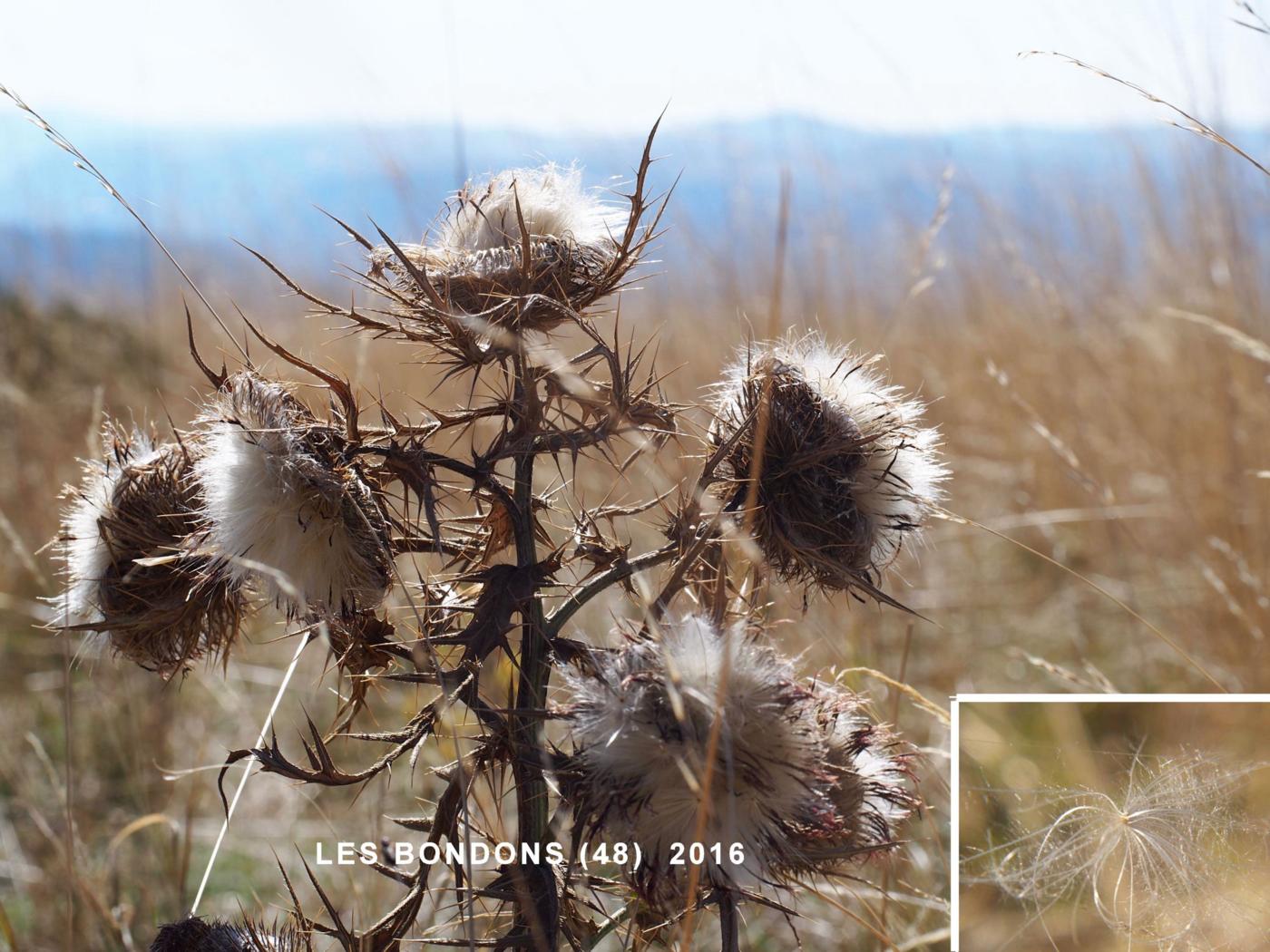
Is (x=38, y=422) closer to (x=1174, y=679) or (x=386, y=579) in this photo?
(x=386, y=579)

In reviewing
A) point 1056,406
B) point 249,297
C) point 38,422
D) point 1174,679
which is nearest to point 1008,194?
point 1056,406

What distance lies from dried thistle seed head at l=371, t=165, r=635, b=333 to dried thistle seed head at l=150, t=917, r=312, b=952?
62 centimetres

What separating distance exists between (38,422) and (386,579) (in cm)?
346

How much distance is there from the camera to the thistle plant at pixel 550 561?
880 mm

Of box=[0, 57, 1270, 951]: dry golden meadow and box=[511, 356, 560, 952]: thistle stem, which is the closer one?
box=[511, 356, 560, 952]: thistle stem

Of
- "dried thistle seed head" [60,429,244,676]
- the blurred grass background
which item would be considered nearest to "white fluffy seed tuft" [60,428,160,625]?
"dried thistle seed head" [60,429,244,676]

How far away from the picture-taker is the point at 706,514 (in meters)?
1.05

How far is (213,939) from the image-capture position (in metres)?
1.01

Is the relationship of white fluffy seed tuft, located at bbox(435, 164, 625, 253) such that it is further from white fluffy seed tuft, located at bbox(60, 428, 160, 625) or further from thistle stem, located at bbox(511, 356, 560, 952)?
white fluffy seed tuft, located at bbox(60, 428, 160, 625)

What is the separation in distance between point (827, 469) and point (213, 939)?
75 cm

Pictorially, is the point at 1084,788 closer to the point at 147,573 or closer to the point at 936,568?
the point at 147,573

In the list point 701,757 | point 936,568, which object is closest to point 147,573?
point 701,757

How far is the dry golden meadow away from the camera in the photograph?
6.73ft

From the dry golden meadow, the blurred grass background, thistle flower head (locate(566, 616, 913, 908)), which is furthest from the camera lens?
the dry golden meadow
